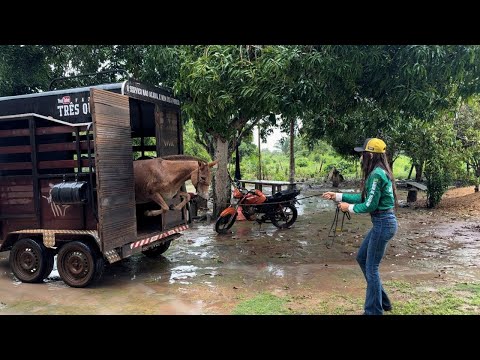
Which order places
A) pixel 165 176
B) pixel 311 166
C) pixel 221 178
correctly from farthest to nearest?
pixel 311 166 → pixel 221 178 → pixel 165 176

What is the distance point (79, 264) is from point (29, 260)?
975 mm

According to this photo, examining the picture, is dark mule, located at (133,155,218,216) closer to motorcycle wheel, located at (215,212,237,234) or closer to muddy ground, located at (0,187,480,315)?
muddy ground, located at (0,187,480,315)

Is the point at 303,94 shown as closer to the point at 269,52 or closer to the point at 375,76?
the point at 269,52

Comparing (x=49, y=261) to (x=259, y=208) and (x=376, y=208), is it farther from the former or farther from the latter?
(x=259, y=208)

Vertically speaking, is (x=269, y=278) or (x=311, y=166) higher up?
(x=311, y=166)

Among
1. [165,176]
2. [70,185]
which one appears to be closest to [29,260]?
[70,185]

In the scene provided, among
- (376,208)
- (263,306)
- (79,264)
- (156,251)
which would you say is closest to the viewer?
(376,208)

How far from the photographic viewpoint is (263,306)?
470 cm

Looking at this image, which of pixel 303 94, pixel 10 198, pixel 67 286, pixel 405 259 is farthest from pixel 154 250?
pixel 405 259

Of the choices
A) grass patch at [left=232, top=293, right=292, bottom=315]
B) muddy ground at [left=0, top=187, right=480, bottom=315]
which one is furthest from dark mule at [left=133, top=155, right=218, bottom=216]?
grass patch at [left=232, top=293, right=292, bottom=315]

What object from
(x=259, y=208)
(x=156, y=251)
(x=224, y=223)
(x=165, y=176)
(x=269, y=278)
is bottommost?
(x=269, y=278)

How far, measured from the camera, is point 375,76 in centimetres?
703

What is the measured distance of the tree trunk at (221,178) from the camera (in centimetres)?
1059

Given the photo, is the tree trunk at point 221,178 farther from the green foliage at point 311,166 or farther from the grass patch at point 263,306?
the green foliage at point 311,166
